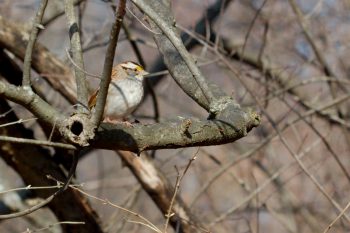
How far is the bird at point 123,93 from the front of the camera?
4.86m

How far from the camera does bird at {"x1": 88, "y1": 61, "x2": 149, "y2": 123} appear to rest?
486 centimetres

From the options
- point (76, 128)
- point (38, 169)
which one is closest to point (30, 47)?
point (76, 128)

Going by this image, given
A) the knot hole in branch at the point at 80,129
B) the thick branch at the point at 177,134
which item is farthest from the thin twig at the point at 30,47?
the thick branch at the point at 177,134

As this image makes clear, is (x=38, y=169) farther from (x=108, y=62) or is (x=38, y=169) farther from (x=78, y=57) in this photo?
(x=108, y=62)

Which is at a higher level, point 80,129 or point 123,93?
point 123,93

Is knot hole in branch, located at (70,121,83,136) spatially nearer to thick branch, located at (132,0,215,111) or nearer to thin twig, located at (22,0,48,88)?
thin twig, located at (22,0,48,88)

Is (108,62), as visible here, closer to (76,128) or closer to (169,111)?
(76,128)

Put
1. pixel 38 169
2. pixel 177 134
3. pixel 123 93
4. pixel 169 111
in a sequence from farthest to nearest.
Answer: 1. pixel 169 111
2. pixel 38 169
3. pixel 123 93
4. pixel 177 134

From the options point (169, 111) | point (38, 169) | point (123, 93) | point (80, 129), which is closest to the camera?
point (80, 129)

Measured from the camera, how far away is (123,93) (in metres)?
4.96

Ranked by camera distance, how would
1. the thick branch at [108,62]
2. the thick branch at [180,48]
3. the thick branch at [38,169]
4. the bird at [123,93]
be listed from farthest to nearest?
the thick branch at [38,169] → the bird at [123,93] → the thick branch at [180,48] → the thick branch at [108,62]

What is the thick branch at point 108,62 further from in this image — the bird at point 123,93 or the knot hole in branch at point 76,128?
the bird at point 123,93

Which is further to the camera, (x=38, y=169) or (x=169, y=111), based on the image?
(x=169, y=111)

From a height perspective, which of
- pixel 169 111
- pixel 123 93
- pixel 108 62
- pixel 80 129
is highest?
pixel 169 111
